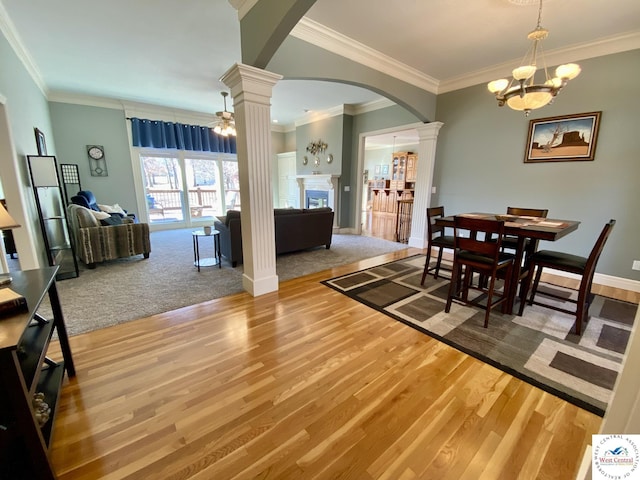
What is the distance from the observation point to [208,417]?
144 cm

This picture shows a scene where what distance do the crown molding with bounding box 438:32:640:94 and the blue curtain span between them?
18.0 ft

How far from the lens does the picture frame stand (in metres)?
3.24

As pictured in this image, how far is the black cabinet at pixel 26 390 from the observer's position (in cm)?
91

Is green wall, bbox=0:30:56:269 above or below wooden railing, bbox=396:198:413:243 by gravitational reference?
above

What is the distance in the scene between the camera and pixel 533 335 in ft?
7.23

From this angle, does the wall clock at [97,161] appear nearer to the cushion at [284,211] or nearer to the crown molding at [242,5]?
the cushion at [284,211]

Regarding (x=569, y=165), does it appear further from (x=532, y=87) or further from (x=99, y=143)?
(x=99, y=143)

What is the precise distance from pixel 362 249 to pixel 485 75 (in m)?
3.21

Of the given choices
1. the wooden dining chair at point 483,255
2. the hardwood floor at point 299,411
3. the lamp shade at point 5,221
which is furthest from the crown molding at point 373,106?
the lamp shade at point 5,221

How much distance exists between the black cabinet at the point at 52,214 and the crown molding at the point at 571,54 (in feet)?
17.9

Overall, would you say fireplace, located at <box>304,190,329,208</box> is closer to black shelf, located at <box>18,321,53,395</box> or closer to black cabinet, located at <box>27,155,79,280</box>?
black cabinet, located at <box>27,155,79,280</box>

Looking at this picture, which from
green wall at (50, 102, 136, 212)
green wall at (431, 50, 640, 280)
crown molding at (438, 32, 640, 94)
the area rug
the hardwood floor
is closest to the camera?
the hardwood floor

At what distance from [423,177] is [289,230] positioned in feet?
8.56

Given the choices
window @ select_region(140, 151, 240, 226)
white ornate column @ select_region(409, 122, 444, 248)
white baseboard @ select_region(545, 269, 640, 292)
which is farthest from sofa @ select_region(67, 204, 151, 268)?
white baseboard @ select_region(545, 269, 640, 292)
